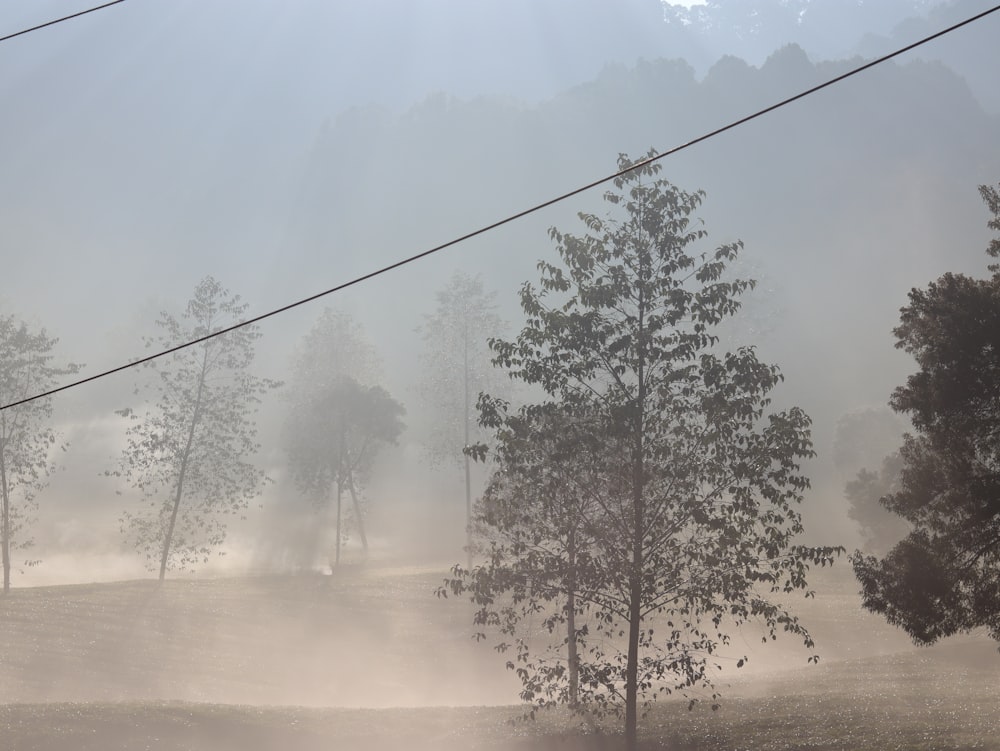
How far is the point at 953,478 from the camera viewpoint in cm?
1611

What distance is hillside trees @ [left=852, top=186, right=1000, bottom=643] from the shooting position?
1572 centimetres

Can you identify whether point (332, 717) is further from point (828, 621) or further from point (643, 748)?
point (828, 621)

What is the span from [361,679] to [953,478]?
27.0 meters

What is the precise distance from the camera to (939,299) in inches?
648

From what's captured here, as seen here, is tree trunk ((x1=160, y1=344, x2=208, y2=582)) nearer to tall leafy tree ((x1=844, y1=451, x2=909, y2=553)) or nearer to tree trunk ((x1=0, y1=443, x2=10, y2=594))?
tree trunk ((x1=0, y1=443, x2=10, y2=594))

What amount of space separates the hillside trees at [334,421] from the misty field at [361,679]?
21.4ft

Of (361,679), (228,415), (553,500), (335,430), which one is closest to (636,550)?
(553,500)

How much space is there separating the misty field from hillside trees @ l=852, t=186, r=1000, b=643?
358 cm

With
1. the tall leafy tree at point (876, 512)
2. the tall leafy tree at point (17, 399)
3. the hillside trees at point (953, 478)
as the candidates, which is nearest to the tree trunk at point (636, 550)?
the hillside trees at point (953, 478)

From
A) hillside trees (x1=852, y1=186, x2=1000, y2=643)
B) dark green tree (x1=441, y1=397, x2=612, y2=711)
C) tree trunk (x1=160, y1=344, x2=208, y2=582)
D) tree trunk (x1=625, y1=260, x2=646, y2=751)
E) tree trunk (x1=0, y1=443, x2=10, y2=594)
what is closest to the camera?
hillside trees (x1=852, y1=186, x2=1000, y2=643)

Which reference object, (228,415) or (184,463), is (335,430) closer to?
(228,415)

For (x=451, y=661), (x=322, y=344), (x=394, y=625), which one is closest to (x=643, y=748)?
(x=451, y=661)

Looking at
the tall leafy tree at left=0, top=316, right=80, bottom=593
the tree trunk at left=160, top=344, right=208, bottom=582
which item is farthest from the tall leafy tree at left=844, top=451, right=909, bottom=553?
the tall leafy tree at left=0, top=316, right=80, bottom=593

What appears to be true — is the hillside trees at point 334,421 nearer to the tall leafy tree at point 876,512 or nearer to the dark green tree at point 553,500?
the tall leafy tree at point 876,512
